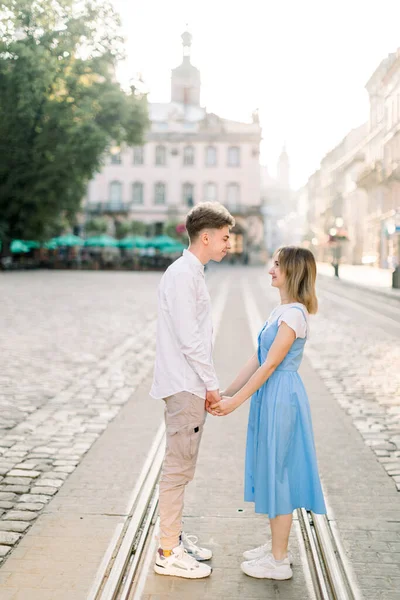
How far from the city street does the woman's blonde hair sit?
131 centimetres

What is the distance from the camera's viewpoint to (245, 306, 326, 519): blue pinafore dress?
11.6 ft

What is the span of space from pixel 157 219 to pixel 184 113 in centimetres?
1631

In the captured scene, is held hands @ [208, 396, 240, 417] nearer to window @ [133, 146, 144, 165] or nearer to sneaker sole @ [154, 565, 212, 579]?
sneaker sole @ [154, 565, 212, 579]

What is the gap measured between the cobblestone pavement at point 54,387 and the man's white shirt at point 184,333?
124cm

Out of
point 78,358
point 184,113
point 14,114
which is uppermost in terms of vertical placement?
point 184,113

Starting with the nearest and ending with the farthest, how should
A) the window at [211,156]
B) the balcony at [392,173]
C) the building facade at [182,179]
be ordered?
the balcony at [392,173], the building facade at [182,179], the window at [211,156]

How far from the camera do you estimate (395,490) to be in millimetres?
4902

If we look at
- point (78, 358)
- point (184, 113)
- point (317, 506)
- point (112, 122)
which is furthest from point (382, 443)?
point (184, 113)

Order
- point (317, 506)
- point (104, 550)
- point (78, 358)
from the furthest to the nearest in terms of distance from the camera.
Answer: point (78, 358)
point (104, 550)
point (317, 506)

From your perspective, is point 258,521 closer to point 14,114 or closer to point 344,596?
point 344,596

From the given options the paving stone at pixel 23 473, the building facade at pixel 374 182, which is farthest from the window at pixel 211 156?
the paving stone at pixel 23 473

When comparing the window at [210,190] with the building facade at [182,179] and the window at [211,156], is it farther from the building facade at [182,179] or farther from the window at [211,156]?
the window at [211,156]

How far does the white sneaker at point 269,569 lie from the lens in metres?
3.60

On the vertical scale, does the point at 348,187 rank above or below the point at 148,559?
above
